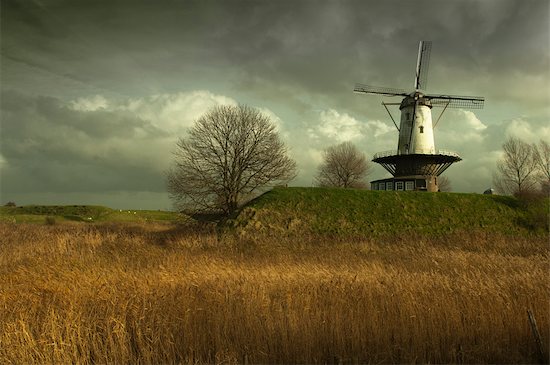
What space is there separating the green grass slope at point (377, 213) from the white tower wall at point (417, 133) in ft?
40.6

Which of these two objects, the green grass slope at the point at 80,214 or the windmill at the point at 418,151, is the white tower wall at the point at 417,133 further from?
the green grass slope at the point at 80,214

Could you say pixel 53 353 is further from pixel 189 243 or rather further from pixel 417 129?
pixel 417 129

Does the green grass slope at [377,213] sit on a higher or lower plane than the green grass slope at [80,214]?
higher

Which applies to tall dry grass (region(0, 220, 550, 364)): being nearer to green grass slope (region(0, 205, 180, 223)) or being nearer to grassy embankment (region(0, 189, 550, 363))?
grassy embankment (region(0, 189, 550, 363))

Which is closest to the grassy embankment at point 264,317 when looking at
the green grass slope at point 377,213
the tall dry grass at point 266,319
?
the tall dry grass at point 266,319

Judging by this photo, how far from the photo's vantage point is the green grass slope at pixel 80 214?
4891 cm

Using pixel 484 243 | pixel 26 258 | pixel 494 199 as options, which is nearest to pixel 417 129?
pixel 494 199

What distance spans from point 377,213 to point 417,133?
18.3m

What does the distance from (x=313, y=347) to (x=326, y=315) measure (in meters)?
0.67

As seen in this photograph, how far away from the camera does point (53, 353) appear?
19.6ft

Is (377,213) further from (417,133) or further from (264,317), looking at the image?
(264,317)

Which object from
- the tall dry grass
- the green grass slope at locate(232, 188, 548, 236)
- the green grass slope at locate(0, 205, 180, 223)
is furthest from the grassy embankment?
the green grass slope at locate(0, 205, 180, 223)

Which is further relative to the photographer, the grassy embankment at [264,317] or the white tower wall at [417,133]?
the white tower wall at [417,133]

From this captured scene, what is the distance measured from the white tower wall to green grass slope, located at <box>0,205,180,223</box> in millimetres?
28079
